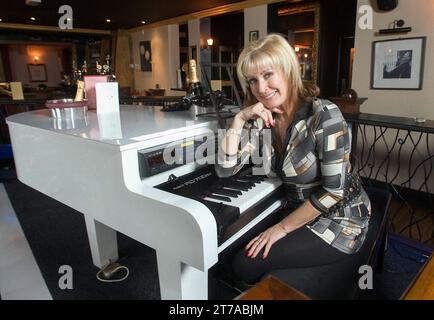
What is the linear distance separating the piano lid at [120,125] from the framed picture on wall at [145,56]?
7115 millimetres

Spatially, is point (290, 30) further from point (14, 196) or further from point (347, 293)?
point (347, 293)

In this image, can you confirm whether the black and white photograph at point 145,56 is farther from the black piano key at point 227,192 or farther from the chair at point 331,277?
the chair at point 331,277

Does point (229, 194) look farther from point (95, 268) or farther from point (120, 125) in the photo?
point (95, 268)

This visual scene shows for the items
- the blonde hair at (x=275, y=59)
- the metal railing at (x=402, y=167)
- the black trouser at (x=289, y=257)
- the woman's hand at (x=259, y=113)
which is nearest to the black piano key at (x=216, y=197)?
the black trouser at (x=289, y=257)

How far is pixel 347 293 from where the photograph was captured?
1.01 metres

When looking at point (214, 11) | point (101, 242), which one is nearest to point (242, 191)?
point (101, 242)

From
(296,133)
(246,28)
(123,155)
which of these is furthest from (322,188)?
(246,28)

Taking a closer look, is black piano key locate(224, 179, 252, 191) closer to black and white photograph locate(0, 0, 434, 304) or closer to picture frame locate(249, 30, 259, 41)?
black and white photograph locate(0, 0, 434, 304)

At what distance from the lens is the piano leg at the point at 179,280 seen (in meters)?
1.02

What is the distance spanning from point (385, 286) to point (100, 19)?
26.1 ft

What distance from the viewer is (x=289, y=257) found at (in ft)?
3.66

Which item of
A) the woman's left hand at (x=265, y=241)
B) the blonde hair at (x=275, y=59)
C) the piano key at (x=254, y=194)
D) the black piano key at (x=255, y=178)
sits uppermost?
the blonde hair at (x=275, y=59)

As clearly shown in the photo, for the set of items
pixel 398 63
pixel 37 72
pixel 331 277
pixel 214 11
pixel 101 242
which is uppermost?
pixel 214 11

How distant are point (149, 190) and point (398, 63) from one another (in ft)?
9.87
